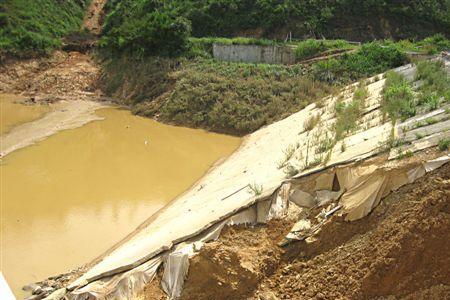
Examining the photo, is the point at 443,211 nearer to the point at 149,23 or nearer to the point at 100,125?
the point at 100,125

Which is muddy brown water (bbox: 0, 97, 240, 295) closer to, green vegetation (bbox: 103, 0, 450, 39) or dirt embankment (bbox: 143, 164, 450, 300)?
dirt embankment (bbox: 143, 164, 450, 300)

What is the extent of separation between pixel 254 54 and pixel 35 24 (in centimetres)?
1259

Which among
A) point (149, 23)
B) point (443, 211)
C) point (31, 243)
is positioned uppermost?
point (149, 23)

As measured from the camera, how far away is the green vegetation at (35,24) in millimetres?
22656

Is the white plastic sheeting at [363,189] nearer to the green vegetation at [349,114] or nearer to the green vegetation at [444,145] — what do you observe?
the green vegetation at [444,145]

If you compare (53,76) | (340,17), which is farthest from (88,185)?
(340,17)

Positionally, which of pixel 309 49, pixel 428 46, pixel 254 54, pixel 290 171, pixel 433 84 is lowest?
pixel 290 171

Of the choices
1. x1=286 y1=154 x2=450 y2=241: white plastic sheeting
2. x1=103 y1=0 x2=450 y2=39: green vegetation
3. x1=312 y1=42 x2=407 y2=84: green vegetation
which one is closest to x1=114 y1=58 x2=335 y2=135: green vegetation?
x1=312 y1=42 x2=407 y2=84: green vegetation

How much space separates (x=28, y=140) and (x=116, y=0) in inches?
625

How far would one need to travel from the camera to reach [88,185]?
11258 mm

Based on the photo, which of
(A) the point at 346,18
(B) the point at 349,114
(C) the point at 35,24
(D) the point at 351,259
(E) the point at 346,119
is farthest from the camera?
(C) the point at 35,24

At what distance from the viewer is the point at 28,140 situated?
14.8 metres

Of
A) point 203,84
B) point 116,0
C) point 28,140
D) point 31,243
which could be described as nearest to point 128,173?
point 31,243

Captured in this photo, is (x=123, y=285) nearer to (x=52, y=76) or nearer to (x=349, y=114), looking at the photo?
(x=349, y=114)
